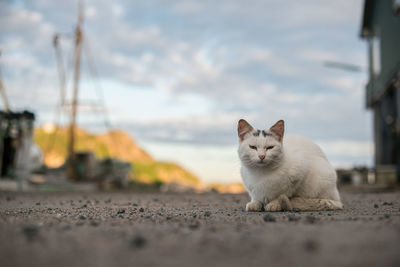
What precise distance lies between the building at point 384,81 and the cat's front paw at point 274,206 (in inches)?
456

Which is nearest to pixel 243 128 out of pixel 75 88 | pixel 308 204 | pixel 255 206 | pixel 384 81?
pixel 255 206

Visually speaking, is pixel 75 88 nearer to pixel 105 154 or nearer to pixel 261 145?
pixel 105 154

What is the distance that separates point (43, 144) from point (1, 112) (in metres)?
20.7

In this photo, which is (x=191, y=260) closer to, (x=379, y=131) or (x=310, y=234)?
(x=310, y=234)

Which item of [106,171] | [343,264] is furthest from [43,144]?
[343,264]

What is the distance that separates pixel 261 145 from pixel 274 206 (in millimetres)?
729

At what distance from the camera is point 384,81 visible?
57.8ft

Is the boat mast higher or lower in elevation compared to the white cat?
higher

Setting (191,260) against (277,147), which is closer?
(191,260)

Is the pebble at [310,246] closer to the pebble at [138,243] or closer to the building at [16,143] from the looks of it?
the pebble at [138,243]

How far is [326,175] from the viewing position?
5184 mm

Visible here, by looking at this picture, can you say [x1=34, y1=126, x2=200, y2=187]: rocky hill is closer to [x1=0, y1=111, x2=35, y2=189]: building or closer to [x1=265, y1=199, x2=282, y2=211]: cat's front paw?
[x1=0, y1=111, x2=35, y2=189]: building

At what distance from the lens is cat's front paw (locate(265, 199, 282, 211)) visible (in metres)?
4.84

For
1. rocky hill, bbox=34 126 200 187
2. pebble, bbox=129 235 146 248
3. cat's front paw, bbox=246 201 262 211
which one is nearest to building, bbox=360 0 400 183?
cat's front paw, bbox=246 201 262 211
